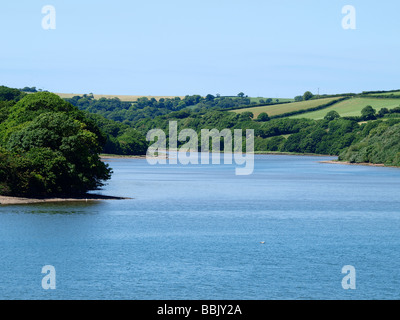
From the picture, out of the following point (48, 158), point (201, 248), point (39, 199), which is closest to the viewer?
point (201, 248)

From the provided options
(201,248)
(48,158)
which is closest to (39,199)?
(48,158)

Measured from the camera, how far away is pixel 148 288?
50.0 metres

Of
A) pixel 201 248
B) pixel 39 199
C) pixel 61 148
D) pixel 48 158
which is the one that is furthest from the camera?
pixel 61 148

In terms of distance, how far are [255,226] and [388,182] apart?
264 feet

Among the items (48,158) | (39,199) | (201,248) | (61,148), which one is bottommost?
(201,248)

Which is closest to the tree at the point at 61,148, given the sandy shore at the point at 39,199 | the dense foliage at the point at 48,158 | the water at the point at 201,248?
the dense foliage at the point at 48,158

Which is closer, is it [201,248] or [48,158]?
[201,248]

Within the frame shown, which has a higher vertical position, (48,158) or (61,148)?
(61,148)

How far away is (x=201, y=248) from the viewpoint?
65688 mm

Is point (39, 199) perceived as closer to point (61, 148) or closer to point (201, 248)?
point (61, 148)

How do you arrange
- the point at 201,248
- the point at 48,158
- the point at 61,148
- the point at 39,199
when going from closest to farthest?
the point at 201,248, the point at 48,158, the point at 39,199, the point at 61,148

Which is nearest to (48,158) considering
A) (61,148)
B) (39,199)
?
(61,148)
